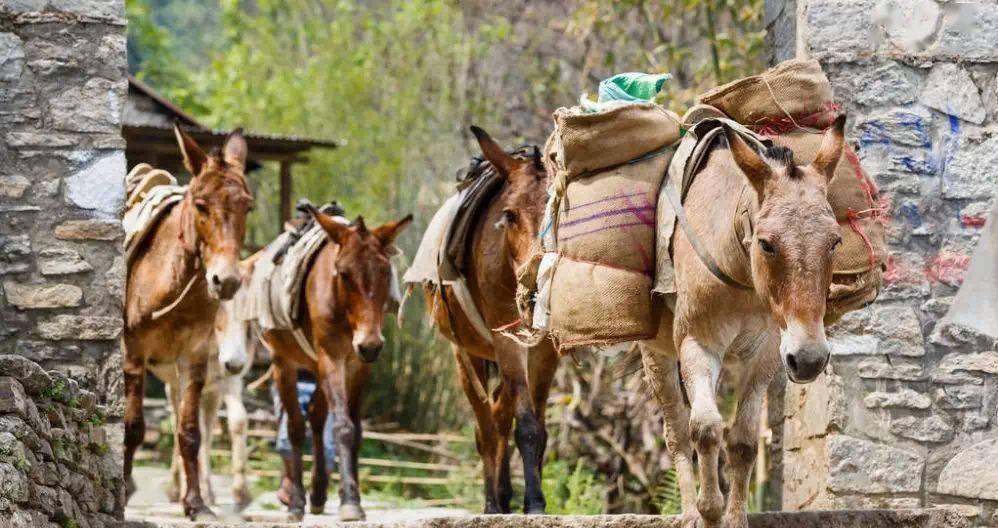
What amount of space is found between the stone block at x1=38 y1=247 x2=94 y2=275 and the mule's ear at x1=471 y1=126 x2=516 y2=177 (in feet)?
6.79

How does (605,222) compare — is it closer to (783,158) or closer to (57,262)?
(783,158)

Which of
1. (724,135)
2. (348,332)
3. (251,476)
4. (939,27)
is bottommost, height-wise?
(251,476)

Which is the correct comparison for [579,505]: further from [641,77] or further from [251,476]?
[641,77]

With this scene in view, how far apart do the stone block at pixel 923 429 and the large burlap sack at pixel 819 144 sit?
1347 millimetres

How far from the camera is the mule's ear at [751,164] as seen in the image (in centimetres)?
515

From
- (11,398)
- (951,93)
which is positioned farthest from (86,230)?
(951,93)

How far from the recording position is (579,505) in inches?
450

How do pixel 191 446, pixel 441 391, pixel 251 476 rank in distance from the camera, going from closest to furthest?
pixel 191 446 → pixel 251 476 → pixel 441 391

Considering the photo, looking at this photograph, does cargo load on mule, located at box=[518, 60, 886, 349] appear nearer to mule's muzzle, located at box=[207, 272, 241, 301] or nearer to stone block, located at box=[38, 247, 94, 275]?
stone block, located at box=[38, 247, 94, 275]

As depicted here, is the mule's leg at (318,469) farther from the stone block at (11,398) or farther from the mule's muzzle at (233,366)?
the stone block at (11,398)

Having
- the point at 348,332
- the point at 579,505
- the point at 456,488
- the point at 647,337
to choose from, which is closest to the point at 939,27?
the point at 647,337

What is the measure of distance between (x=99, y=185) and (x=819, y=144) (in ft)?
9.90

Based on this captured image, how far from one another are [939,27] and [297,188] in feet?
41.5

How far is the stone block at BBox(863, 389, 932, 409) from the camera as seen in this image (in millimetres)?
7078
